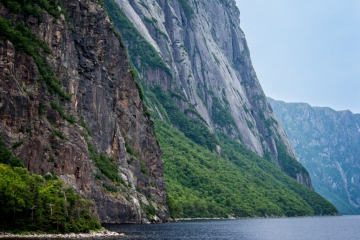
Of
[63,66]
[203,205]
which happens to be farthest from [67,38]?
[203,205]

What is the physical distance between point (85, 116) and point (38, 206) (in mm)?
41973

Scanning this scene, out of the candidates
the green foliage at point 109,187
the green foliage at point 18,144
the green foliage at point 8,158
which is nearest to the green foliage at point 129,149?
the green foliage at point 109,187

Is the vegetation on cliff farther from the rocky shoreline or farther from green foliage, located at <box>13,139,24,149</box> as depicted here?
green foliage, located at <box>13,139,24,149</box>

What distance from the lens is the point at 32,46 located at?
270ft

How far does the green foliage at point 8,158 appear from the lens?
68.5 meters

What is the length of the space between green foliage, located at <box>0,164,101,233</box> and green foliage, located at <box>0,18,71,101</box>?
20.7 m

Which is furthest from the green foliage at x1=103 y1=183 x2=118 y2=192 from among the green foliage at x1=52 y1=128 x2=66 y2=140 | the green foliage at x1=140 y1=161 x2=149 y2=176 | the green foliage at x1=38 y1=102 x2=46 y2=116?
the green foliage at x1=140 y1=161 x2=149 y2=176

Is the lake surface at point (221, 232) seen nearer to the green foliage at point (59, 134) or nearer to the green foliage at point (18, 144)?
the green foliage at point (59, 134)

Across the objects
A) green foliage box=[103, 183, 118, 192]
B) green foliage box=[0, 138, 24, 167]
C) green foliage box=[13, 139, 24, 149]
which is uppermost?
green foliage box=[13, 139, 24, 149]

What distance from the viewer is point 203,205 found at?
16450 centimetres

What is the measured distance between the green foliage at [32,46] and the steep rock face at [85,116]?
1.25 metres

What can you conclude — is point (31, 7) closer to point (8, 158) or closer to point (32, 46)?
point (32, 46)

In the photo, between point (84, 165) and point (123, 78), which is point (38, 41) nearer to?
point (84, 165)

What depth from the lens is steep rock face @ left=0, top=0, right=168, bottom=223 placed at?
7444cm
